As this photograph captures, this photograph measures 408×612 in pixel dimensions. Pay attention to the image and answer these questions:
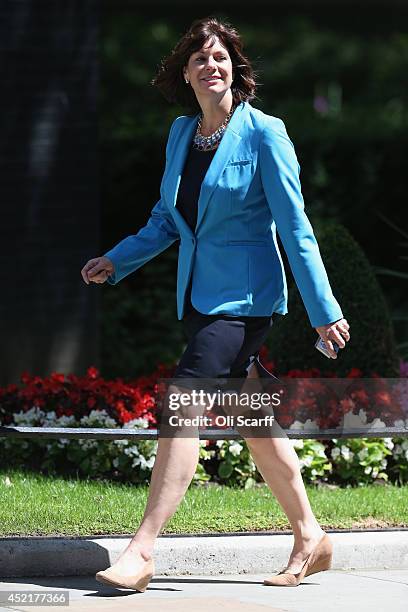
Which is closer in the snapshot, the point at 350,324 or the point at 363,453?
the point at 363,453

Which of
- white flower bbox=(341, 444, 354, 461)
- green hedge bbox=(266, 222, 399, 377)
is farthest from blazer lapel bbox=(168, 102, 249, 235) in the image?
green hedge bbox=(266, 222, 399, 377)

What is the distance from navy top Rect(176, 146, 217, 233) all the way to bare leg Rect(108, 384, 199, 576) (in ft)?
2.63

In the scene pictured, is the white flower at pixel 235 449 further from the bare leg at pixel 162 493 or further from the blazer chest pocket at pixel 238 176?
the blazer chest pocket at pixel 238 176

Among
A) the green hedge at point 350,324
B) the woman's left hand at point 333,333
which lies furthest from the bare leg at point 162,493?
the green hedge at point 350,324

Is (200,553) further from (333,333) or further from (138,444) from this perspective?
(138,444)

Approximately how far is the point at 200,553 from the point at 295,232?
135cm

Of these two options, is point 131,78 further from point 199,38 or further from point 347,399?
point 199,38

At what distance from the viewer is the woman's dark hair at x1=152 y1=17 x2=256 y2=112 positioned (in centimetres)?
513

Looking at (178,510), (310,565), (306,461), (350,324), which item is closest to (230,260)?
(310,565)

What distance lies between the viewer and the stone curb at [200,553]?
5.29 m

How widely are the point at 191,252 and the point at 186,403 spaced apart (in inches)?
21.7

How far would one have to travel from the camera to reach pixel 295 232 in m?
4.94

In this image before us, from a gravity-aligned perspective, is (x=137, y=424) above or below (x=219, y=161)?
below

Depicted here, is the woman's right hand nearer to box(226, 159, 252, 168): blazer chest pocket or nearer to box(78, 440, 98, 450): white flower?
box(226, 159, 252, 168): blazer chest pocket
